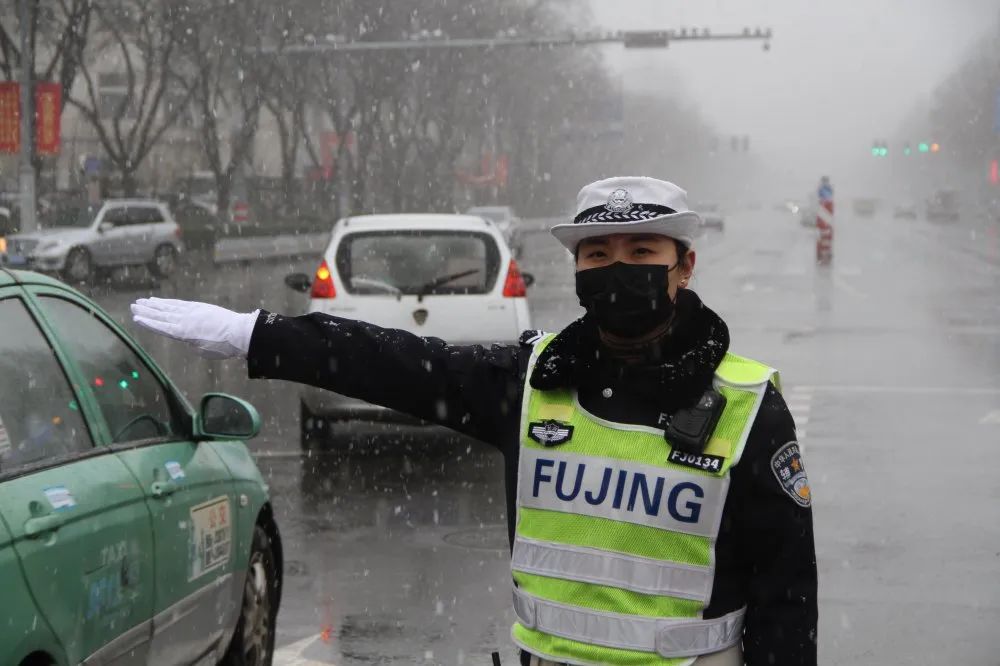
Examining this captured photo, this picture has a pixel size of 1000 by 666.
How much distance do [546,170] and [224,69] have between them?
52.2 meters

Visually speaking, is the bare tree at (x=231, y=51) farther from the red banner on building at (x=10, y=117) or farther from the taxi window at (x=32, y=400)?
the taxi window at (x=32, y=400)

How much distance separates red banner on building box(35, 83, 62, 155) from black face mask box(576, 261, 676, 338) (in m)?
34.5

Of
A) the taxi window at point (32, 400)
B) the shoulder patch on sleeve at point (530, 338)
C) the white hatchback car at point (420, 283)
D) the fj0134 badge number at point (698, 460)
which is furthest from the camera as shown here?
the white hatchback car at point (420, 283)

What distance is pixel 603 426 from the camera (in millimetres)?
2826

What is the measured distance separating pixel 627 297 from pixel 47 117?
35097 millimetres

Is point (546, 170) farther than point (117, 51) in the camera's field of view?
Yes

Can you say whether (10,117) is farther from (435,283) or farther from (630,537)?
(630,537)

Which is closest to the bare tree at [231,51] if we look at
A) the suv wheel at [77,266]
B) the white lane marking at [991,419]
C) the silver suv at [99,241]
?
the silver suv at [99,241]

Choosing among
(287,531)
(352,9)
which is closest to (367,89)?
(352,9)

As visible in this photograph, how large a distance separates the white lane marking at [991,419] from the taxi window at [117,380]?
9.37m

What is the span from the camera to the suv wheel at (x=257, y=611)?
5.23 metres

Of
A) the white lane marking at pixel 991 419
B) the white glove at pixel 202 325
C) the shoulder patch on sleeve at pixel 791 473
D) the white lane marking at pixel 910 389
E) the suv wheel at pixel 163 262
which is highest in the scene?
the white glove at pixel 202 325

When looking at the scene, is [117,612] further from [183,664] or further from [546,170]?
[546,170]

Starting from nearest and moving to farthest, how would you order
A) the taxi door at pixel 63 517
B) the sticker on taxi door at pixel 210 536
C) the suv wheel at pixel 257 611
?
the taxi door at pixel 63 517, the sticker on taxi door at pixel 210 536, the suv wheel at pixel 257 611
